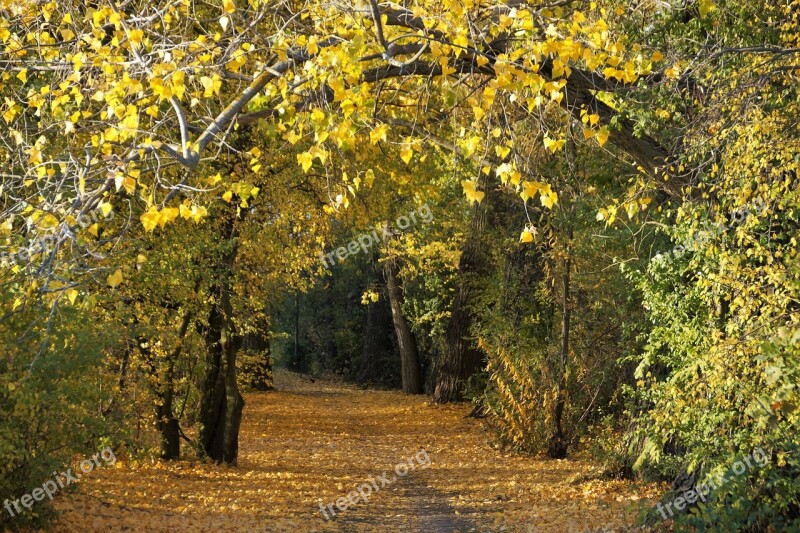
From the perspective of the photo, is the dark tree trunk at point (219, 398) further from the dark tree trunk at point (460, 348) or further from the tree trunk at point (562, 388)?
the dark tree trunk at point (460, 348)

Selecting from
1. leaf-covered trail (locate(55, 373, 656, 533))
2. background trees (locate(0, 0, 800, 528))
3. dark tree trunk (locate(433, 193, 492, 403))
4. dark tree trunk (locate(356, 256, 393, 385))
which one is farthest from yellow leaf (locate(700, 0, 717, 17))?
dark tree trunk (locate(356, 256, 393, 385))

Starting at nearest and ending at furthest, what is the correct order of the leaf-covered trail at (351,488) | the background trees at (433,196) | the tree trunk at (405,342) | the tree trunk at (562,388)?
the background trees at (433,196)
the leaf-covered trail at (351,488)
the tree trunk at (562,388)
the tree trunk at (405,342)

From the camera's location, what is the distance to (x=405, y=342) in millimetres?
26688

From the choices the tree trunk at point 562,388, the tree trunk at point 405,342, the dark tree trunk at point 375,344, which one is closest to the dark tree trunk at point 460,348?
the tree trunk at point 405,342

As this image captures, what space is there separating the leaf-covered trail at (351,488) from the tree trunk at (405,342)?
8625 millimetres

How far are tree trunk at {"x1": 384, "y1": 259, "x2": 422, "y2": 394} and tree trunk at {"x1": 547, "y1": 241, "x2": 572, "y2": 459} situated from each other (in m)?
12.9

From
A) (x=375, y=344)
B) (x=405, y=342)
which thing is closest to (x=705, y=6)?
(x=405, y=342)

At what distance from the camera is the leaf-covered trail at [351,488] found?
8.94 metres

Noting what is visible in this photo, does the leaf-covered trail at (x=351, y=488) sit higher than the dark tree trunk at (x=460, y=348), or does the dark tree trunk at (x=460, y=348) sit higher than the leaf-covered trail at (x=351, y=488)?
the dark tree trunk at (x=460, y=348)

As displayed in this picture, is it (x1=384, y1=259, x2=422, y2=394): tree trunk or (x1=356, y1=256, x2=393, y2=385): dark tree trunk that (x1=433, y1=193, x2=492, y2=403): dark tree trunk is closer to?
(x1=384, y1=259, x2=422, y2=394): tree trunk

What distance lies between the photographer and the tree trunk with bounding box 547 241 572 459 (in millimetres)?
12516

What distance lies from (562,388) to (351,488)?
335cm

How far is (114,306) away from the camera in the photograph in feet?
31.8

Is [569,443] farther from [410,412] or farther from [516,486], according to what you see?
[410,412]
